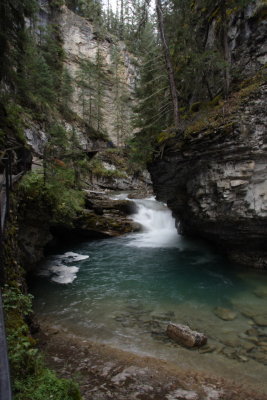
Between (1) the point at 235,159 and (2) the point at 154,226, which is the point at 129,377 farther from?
(2) the point at 154,226

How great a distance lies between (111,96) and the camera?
54.0 m

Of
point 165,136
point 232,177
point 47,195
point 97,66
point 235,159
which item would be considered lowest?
point 47,195

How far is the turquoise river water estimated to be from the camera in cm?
658

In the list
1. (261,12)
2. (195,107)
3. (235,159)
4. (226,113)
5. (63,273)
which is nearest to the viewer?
(235,159)

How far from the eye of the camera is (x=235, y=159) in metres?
11.3

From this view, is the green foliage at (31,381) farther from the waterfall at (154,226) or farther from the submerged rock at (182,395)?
the waterfall at (154,226)

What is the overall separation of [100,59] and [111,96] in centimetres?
711

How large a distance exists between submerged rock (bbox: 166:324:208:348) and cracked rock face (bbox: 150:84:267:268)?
6450 mm

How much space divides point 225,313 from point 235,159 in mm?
6293

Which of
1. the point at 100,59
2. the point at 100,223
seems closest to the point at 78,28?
the point at 100,59

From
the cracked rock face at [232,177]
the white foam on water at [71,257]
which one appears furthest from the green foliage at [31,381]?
the white foam on water at [71,257]

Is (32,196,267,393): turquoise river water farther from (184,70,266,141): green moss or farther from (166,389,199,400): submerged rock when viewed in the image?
(184,70,266,141): green moss

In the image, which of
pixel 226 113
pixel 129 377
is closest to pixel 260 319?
pixel 129 377

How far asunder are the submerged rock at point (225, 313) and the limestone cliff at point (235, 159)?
4.51 metres
